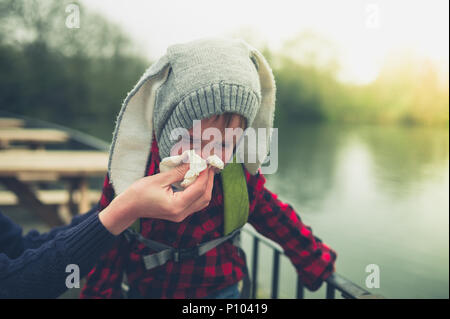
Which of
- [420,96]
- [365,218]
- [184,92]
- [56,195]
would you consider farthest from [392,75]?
[365,218]

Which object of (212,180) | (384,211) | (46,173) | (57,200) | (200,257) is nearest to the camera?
(212,180)

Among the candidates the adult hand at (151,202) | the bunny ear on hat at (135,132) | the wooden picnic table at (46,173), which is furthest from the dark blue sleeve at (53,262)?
the wooden picnic table at (46,173)

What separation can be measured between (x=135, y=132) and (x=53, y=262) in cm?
37

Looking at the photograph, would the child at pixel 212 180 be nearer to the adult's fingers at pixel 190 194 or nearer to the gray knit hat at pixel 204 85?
the gray knit hat at pixel 204 85

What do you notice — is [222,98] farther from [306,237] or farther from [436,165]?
[436,165]

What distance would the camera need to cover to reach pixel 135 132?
95 cm

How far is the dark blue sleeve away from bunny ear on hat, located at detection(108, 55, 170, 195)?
0.50ft

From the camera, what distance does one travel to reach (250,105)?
89cm

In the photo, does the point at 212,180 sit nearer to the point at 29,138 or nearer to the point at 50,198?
the point at 50,198

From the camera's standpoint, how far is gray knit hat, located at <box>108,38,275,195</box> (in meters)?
0.84

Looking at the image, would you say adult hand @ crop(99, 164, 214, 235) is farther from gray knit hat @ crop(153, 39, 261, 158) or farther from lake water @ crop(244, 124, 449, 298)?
lake water @ crop(244, 124, 449, 298)

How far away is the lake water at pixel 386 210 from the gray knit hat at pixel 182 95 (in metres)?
1.06

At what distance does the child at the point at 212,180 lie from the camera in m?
0.85

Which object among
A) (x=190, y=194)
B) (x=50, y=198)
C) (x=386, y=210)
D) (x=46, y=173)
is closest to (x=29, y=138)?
(x=50, y=198)
